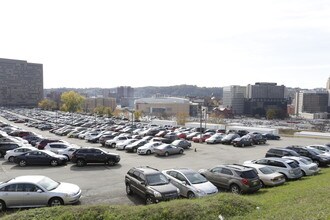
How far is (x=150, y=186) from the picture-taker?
49.4 feet

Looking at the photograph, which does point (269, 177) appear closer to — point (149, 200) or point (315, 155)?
point (149, 200)

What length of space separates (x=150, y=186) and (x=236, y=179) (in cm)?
489

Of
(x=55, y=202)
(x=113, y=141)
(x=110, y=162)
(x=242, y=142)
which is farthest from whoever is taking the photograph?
(x=242, y=142)

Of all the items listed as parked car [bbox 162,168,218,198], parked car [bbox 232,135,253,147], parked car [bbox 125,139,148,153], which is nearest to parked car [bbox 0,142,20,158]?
parked car [bbox 125,139,148,153]

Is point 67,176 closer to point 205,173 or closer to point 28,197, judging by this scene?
point 28,197

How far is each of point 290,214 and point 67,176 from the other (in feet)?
51.2

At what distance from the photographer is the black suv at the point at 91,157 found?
25.5 metres

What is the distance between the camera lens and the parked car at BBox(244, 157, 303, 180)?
797 inches

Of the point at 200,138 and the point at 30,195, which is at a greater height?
the point at 30,195

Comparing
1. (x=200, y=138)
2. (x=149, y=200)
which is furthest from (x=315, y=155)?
(x=200, y=138)

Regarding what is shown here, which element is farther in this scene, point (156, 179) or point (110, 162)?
point (110, 162)

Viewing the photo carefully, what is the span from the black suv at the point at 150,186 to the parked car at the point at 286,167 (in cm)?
827

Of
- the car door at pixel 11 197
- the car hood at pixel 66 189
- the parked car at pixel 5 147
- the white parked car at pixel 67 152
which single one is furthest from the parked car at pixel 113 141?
the car door at pixel 11 197

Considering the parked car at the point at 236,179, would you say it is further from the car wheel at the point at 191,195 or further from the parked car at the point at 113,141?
the parked car at the point at 113,141
